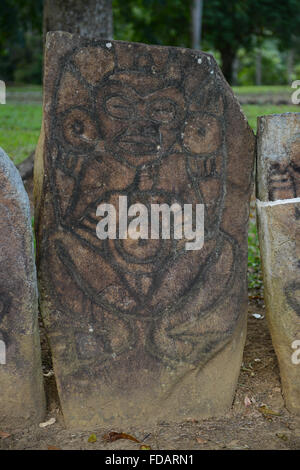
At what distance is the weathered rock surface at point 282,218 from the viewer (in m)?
2.42

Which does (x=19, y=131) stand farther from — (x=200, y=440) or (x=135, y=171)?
(x=200, y=440)

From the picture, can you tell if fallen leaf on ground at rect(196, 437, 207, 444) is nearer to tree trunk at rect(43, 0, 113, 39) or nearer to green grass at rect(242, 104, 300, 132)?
tree trunk at rect(43, 0, 113, 39)

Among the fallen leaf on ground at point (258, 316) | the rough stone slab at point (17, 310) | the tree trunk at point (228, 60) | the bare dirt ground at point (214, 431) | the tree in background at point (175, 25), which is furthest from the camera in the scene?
the tree trunk at point (228, 60)

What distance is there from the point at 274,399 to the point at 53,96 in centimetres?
174

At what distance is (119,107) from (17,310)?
3.18 ft

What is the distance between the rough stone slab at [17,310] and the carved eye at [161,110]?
65 centimetres

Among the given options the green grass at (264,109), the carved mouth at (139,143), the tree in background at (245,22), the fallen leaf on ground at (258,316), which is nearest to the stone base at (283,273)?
the carved mouth at (139,143)

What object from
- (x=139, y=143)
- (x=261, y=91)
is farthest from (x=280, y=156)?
(x=261, y=91)

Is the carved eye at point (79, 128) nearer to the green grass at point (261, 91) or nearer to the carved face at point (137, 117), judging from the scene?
the carved face at point (137, 117)

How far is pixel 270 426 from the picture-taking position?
243 centimetres

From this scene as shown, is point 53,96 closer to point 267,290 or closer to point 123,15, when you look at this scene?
point 267,290

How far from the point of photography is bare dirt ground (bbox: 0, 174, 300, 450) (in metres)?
2.27

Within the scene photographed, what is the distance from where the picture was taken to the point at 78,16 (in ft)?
15.4

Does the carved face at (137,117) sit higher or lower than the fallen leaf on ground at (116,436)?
higher
